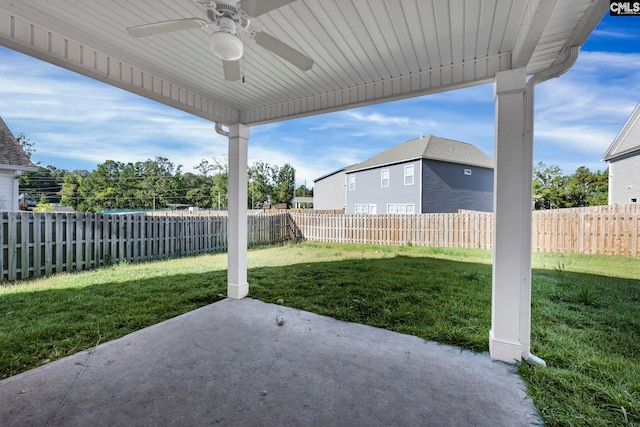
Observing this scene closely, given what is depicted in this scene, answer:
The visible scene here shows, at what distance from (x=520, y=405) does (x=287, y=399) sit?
1.45 m

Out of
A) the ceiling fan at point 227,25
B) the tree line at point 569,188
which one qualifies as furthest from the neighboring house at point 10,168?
the tree line at point 569,188

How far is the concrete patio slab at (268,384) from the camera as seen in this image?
Answer: 157cm

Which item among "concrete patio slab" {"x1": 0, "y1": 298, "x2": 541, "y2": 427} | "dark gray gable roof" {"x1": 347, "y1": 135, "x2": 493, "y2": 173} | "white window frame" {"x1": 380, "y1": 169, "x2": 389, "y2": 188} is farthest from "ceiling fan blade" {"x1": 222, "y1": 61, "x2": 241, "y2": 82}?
"white window frame" {"x1": 380, "y1": 169, "x2": 389, "y2": 188}

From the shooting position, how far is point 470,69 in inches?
91.0

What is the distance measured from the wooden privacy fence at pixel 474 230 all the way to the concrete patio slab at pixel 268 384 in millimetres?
5570

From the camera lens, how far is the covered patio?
5.50ft

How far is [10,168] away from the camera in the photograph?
5938 mm

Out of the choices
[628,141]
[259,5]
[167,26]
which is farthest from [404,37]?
[628,141]

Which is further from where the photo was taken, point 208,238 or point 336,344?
point 208,238

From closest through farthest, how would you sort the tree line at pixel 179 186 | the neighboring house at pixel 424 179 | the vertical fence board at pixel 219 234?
1. the vertical fence board at pixel 219 234
2. the tree line at pixel 179 186
3. the neighboring house at pixel 424 179

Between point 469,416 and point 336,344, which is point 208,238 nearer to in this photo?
point 336,344

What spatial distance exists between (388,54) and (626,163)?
35.2 feet

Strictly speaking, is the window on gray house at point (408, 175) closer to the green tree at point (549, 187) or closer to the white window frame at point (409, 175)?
the white window frame at point (409, 175)

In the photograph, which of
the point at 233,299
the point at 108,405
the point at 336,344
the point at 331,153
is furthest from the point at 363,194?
the point at 108,405
